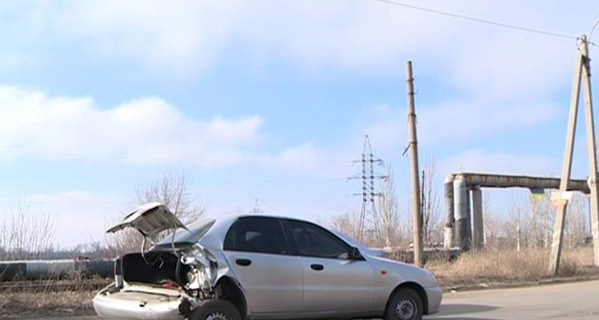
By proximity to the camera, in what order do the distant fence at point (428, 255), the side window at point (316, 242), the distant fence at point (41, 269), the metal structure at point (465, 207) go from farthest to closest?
1. the metal structure at point (465, 207)
2. the distant fence at point (428, 255)
3. the distant fence at point (41, 269)
4. the side window at point (316, 242)

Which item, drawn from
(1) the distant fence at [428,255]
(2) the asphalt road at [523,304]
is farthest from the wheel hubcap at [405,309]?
(1) the distant fence at [428,255]

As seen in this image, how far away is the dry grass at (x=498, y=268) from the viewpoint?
21.2 meters

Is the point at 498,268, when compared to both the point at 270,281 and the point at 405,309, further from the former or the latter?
the point at 270,281

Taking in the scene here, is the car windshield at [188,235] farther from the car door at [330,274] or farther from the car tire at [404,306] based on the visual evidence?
the car tire at [404,306]

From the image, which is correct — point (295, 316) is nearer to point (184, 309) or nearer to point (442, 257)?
point (184, 309)

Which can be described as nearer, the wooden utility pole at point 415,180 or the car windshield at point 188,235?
the car windshield at point 188,235

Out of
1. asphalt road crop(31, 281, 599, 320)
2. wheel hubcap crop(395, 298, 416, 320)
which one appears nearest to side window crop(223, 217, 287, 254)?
wheel hubcap crop(395, 298, 416, 320)

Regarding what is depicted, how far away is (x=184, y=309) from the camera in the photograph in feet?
26.9

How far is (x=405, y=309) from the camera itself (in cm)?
1003

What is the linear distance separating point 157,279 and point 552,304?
29.4 feet

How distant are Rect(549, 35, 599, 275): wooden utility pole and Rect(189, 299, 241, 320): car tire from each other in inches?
699

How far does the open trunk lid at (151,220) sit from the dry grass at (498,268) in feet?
41.7

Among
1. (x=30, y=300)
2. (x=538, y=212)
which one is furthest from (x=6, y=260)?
(x=538, y=212)

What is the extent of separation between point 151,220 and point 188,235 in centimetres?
51
